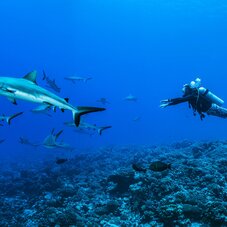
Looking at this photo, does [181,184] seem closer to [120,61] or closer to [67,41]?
[67,41]

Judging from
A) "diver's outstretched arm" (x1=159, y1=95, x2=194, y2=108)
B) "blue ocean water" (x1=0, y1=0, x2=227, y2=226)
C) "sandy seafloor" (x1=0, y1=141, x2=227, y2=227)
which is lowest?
"sandy seafloor" (x1=0, y1=141, x2=227, y2=227)

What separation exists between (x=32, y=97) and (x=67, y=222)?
11.7ft

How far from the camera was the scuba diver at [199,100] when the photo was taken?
9.91 metres

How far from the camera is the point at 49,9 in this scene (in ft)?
411

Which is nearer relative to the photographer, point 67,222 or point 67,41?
point 67,222

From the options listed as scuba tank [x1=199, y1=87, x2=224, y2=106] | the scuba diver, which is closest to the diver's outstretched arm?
the scuba diver

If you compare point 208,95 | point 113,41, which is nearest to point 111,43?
point 113,41

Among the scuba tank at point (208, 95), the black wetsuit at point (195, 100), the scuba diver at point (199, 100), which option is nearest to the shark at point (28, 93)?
the scuba diver at point (199, 100)

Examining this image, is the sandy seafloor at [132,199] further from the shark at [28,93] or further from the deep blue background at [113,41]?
the deep blue background at [113,41]

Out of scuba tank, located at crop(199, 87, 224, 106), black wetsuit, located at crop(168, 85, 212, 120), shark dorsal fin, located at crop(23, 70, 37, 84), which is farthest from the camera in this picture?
scuba tank, located at crop(199, 87, 224, 106)

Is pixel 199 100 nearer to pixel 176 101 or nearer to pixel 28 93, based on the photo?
pixel 176 101

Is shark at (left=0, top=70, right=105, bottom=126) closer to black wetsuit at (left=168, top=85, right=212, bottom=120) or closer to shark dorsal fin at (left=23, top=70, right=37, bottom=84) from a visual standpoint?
shark dorsal fin at (left=23, top=70, right=37, bottom=84)

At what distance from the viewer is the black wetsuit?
32.2 ft

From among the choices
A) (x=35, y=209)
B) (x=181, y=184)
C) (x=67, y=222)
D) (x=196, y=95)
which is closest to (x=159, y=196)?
(x=181, y=184)
